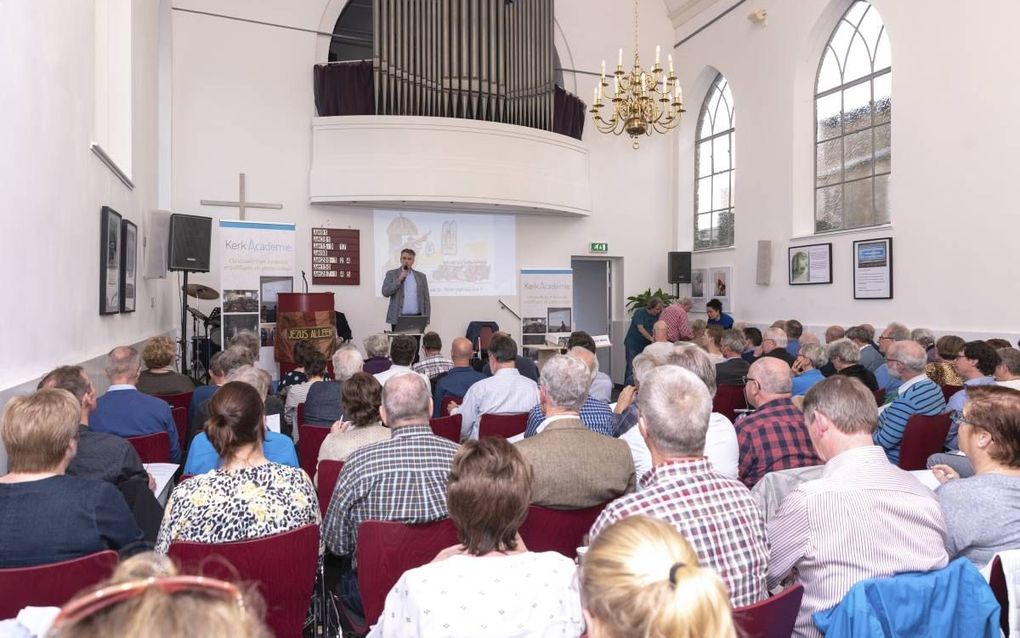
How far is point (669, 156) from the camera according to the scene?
1180cm

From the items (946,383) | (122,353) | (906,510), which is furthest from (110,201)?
(946,383)

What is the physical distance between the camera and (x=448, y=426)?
3770 mm

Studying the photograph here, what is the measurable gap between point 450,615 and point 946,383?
451cm

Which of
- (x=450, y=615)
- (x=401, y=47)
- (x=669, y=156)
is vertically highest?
(x=401, y=47)

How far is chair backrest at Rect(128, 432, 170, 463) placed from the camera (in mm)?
3150

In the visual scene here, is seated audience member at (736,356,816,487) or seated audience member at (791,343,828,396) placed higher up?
seated audience member at (791,343,828,396)

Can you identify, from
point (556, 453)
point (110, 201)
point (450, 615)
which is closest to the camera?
point (450, 615)

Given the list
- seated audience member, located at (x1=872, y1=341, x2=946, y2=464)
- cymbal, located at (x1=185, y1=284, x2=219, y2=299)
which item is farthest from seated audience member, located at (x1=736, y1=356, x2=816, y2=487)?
cymbal, located at (x1=185, y1=284, x2=219, y2=299)

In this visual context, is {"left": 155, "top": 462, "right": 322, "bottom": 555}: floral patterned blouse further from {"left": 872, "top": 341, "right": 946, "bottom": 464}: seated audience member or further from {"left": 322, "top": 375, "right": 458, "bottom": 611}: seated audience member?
{"left": 872, "top": 341, "right": 946, "bottom": 464}: seated audience member

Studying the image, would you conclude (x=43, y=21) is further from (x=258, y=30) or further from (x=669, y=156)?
(x=669, y=156)

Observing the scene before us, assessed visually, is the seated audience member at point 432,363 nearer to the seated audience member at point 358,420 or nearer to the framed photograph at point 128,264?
the seated audience member at point 358,420

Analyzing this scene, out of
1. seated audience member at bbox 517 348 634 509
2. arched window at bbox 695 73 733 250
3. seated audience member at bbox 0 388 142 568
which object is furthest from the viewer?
arched window at bbox 695 73 733 250

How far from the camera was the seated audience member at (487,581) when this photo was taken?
1.42 meters

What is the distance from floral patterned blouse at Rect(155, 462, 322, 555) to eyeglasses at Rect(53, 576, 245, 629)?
4.44 feet
